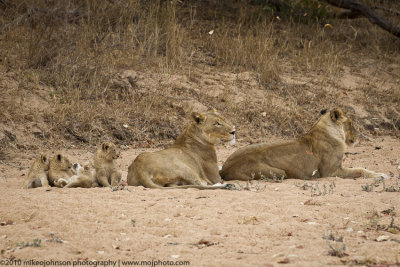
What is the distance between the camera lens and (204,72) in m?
13.7

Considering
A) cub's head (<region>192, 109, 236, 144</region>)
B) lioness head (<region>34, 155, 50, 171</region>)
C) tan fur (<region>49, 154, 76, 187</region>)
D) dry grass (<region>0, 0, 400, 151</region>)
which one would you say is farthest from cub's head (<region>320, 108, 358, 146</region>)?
lioness head (<region>34, 155, 50, 171</region>)

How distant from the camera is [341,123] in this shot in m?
8.98

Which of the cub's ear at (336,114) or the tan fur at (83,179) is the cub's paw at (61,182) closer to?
the tan fur at (83,179)

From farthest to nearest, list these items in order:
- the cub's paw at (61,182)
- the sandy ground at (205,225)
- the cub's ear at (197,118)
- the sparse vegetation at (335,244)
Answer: the cub's ear at (197,118) → the cub's paw at (61,182) → the sandy ground at (205,225) → the sparse vegetation at (335,244)

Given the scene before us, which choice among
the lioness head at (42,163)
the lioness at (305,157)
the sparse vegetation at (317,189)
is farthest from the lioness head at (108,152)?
the sparse vegetation at (317,189)

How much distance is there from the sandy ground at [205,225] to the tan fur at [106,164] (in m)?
0.56

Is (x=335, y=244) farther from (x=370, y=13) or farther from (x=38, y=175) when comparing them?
(x=370, y=13)

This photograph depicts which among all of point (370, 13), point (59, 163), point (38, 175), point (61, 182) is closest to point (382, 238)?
point (61, 182)

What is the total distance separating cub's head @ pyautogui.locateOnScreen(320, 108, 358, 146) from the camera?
8.95 metres

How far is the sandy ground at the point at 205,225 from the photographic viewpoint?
469cm

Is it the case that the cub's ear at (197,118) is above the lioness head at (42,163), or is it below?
above

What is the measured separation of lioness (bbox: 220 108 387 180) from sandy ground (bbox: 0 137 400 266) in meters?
0.94

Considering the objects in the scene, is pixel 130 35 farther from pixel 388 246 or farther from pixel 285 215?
pixel 388 246

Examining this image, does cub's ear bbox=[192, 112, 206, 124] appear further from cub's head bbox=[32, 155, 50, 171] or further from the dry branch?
the dry branch
